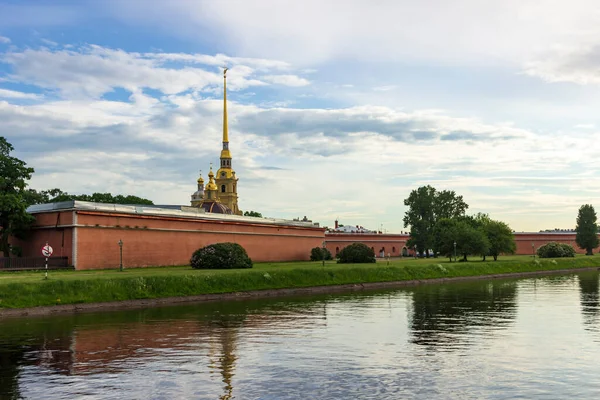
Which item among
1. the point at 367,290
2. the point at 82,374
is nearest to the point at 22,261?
the point at 367,290

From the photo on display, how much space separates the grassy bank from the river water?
2993 mm

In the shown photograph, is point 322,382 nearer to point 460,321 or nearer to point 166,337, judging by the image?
point 166,337

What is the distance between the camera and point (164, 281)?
1350 inches

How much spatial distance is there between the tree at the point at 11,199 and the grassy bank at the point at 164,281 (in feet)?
20.5

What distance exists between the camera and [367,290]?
137 feet

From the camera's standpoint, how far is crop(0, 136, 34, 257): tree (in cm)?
4291

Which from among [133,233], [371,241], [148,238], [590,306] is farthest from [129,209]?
[371,241]

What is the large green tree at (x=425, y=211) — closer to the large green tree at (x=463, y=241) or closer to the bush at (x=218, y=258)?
the large green tree at (x=463, y=241)

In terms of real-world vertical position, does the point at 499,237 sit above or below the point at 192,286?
above

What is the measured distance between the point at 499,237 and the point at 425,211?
19.6m

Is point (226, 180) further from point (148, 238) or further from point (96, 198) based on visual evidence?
point (148, 238)

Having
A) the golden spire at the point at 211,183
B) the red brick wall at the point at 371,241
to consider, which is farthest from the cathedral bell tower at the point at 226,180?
the red brick wall at the point at 371,241

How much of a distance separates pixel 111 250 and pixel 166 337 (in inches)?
1124

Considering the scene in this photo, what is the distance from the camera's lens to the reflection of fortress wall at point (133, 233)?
144ft
